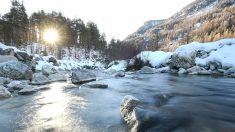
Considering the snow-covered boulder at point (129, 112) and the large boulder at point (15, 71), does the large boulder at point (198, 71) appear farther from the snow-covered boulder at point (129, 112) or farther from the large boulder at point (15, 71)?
the snow-covered boulder at point (129, 112)

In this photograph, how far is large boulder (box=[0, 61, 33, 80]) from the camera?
1758cm

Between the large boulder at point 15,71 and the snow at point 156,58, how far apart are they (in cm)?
2007

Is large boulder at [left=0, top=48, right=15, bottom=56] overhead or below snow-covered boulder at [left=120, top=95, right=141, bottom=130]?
overhead

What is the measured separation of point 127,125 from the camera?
659cm

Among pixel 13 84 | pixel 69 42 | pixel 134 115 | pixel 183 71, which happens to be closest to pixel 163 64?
pixel 183 71

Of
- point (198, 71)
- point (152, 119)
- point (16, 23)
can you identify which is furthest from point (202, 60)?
point (16, 23)

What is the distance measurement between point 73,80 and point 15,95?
5712 mm

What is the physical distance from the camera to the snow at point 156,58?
34031 millimetres

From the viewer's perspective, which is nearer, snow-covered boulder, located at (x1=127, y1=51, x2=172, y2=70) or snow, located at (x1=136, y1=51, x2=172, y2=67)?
snow, located at (x1=136, y1=51, x2=172, y2=67)

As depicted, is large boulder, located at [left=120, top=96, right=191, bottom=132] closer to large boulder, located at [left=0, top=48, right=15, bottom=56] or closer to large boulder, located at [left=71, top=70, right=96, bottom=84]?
large boulder, located at [left=71, top=70, right=96, bottom=84]

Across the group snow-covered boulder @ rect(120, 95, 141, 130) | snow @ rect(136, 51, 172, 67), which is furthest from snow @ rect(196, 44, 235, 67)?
snow-covered boulder @ rect(120, 95, 141, 130)

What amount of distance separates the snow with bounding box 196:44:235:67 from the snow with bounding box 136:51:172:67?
559cm

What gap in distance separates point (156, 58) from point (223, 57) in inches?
460

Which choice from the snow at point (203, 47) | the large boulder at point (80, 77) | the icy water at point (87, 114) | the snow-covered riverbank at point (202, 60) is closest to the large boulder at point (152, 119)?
the icy water at point (87, 114)
